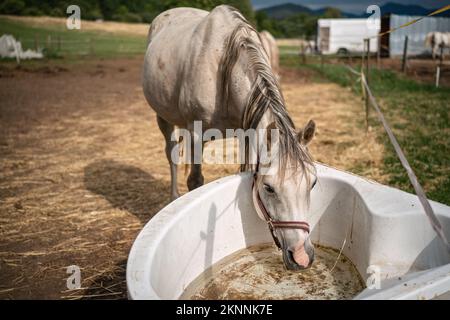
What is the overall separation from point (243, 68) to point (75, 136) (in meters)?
4.77

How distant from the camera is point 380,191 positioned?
Result: 212 centimetres

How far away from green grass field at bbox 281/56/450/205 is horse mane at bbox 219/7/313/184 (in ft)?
7.03

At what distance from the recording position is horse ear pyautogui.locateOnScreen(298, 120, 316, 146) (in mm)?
1923

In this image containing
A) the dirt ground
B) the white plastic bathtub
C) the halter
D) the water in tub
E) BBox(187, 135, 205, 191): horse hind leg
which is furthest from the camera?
BBox(187, 135, 205, 191): horse hind leg

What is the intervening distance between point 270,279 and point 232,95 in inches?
48.2

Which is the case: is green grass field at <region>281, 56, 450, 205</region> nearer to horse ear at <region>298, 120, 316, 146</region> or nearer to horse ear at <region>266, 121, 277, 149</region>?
horse ear at <region>298, 120, 316, 146</region>

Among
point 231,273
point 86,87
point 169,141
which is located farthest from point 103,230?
point 86,87

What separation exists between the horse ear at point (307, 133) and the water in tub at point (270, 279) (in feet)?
2.83

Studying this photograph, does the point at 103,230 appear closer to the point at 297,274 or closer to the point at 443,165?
the point at 297,274

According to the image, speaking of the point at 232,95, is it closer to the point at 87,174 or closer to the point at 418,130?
the point at 87,174

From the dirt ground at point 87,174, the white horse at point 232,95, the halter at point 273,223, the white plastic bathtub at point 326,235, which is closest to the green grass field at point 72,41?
the dirt ground at point 87,174

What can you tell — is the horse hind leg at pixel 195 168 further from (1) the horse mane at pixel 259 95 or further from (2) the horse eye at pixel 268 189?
(2) the horse eye at pixel 268 189

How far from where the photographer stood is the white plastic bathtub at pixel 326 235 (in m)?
1.34

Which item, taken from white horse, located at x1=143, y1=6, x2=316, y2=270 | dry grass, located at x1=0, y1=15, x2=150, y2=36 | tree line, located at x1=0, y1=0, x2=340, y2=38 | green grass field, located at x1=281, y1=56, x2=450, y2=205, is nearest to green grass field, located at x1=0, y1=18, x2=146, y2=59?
dry grass, located at x1=0, y1=15, x2=150, y2=36
